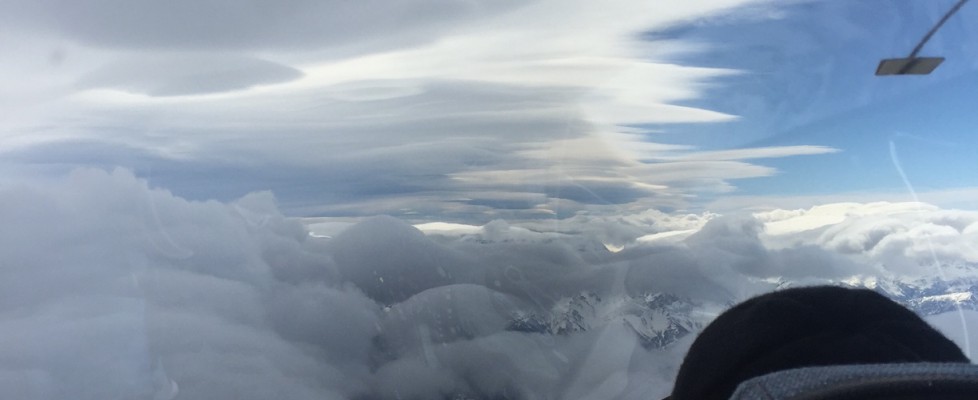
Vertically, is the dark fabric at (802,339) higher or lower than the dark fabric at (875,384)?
lower

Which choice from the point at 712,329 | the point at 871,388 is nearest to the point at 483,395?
the point at 712,329

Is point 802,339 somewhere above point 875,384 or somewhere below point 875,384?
below

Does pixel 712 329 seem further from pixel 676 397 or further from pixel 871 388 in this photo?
pixel 871 388

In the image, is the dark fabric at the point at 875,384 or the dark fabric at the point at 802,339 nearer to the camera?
the dark fabric at the point at 875,384

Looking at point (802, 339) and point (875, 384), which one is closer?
point (875, 384)

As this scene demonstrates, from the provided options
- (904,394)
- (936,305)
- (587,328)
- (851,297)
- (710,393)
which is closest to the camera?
(904,394)

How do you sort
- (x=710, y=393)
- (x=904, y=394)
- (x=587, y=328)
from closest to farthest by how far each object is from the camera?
(x=904, y=394) → (x=710, y=393) → (x=587, y=328)

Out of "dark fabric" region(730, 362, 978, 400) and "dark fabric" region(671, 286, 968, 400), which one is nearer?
"dark fabric" region(730, 362, 978, 400)

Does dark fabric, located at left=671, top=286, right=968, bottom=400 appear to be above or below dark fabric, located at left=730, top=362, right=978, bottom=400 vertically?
below
